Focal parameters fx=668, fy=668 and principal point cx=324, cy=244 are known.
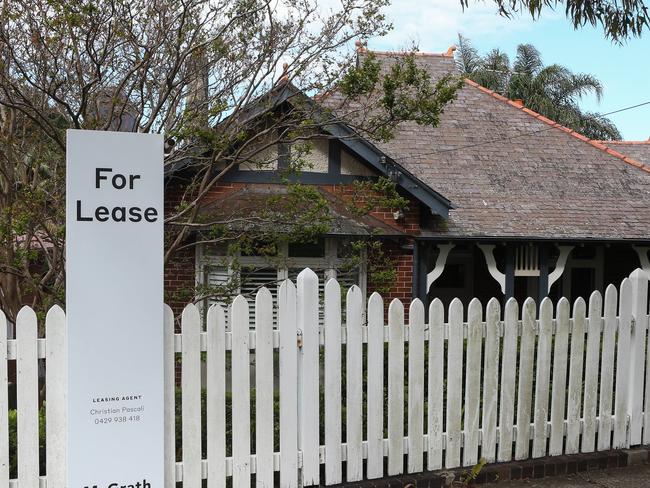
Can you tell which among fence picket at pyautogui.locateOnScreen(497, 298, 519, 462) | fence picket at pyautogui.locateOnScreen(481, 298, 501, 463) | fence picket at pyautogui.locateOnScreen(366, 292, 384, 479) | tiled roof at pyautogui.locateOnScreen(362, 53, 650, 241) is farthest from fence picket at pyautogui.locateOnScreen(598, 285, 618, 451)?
tiled roof at pyautogui.locateOnScreen(362, 53, 650, 241)

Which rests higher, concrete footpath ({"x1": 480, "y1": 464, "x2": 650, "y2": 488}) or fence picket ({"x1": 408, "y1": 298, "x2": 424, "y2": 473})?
fence picket ({"x1": 408, "y1": 298, "x2": 424, "y2": 473})

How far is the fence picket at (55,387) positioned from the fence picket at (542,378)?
3.19m

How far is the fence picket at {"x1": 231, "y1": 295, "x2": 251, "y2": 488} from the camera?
404cm

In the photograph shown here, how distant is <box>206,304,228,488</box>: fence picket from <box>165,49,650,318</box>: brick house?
3.06m

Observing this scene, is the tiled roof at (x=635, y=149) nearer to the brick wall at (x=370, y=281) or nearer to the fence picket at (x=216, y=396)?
the brick wall at (x=370, y=281)

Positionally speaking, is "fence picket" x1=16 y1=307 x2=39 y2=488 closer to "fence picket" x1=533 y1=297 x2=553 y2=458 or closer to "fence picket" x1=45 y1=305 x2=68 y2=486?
"fence picket" x1=45 y1=305 x2=68 y2=486

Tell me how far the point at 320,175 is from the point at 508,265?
3267 mm

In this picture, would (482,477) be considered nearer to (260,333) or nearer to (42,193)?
(260,333)

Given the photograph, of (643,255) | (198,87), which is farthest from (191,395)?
(643,255)

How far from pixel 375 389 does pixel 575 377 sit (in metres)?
1.61

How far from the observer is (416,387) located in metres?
4.49

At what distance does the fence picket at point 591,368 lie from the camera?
16.2 ft

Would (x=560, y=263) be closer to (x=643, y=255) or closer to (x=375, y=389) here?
(x=643, y=255)

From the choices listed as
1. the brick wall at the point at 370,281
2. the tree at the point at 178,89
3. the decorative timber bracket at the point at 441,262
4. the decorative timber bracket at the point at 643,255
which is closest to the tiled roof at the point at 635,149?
the decorative timber bracket at the point at 643,255
